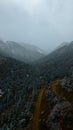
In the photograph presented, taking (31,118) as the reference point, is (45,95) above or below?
above

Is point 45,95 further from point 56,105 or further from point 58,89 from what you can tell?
point 56,105

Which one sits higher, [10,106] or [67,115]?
[10,106]

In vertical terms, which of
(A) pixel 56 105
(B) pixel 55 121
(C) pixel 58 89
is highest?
(C) pixel 58 89

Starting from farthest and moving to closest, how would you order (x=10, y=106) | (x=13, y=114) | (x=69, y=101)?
(x=10, y=106) → (x=13, y=114) → (x=69, y=101)

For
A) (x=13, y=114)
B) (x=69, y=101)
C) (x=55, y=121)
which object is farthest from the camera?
(x=13, y=114)

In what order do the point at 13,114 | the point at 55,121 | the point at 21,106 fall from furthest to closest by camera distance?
the point at 21,106
the point at 13,114
the point at 55,121

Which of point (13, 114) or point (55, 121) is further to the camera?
point (13, 114)

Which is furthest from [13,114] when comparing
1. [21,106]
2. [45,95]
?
[45,95]

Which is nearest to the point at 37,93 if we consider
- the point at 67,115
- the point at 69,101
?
the point at 69,101

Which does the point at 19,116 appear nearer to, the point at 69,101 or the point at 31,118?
the point at 31,118
